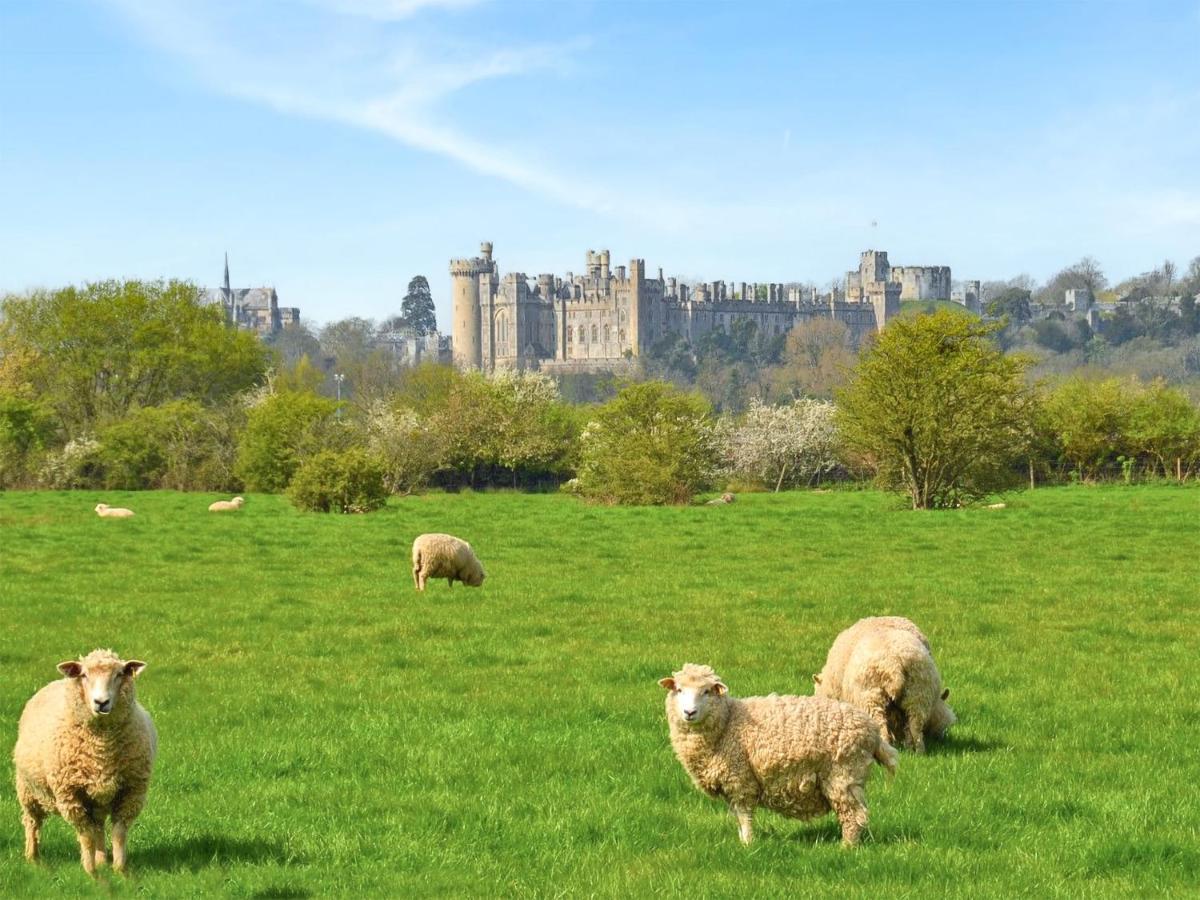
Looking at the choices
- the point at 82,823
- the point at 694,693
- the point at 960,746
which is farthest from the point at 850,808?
the point at 82,823

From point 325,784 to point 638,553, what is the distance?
754 inches

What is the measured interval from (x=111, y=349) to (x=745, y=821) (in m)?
74.9

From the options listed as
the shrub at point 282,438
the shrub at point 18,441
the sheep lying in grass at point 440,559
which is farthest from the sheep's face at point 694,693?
the shrub at point 18,441

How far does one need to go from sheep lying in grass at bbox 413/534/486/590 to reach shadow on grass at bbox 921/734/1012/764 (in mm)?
12741

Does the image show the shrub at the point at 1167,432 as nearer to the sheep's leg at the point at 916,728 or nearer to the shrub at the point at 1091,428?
the shrub at the point at 1091,428

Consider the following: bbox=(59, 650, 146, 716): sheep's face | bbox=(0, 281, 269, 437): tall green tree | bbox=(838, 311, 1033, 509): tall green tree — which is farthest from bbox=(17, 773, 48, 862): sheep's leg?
bbox=(0, 281, 269, 437): tall green tree

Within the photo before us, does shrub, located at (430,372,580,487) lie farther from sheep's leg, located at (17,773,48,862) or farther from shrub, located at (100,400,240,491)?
sheep's leg, located at (17,773,48,862)

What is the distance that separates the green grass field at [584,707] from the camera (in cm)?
908

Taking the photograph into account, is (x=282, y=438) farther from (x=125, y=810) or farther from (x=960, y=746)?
(x=125, y=810)

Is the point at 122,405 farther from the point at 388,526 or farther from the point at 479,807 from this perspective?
the point at 479,807

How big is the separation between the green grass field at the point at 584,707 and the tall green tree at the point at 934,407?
40.7 feet

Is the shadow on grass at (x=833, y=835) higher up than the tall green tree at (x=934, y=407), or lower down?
lower down

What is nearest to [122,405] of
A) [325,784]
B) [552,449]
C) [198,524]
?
[552,449]

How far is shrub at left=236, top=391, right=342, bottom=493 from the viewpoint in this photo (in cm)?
5947
